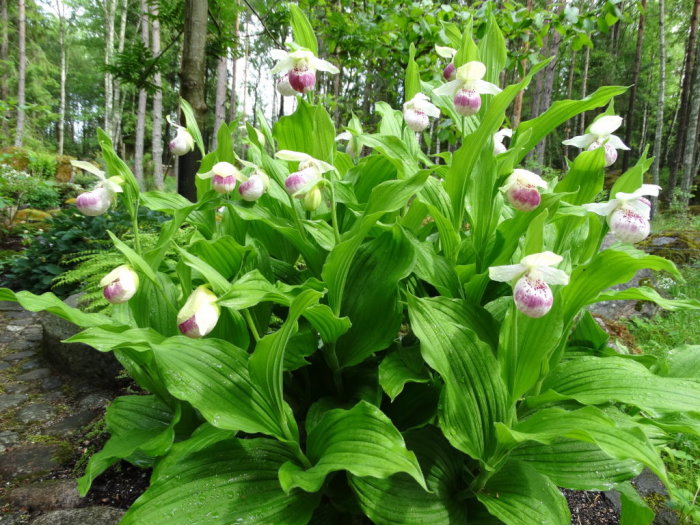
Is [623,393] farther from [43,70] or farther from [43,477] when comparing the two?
[43,70]

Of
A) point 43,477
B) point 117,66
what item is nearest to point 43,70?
point 117,66

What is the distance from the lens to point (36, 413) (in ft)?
7.45

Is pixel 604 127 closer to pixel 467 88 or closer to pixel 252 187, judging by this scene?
pixel 467 88

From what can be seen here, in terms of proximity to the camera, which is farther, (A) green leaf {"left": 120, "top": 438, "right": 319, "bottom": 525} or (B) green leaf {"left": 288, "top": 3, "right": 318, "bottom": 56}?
(B) green leaf {"left": 288, "top": 3, "right": 318, "bottom": 56}

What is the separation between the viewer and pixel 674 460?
1.86 m

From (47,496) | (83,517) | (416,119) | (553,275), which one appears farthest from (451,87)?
(47,496)

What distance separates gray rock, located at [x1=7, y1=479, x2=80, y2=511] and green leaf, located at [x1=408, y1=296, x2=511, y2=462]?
152cm

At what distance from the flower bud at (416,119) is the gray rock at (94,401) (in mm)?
2218

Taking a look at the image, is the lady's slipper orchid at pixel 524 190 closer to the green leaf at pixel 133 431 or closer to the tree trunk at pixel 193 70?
the green leaf at pixel 133 431

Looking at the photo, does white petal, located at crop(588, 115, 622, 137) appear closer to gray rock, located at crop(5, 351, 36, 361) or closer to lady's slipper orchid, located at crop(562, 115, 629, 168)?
lady's slipper orchid, located at crop(562, 115, 629, 168)

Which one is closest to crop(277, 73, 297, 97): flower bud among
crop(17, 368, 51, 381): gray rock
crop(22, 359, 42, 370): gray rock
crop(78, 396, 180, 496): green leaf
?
crop(78, 396, 180, 496): green leaf

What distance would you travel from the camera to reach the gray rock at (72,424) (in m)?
2.06

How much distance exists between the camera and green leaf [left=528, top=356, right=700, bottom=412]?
3.46 feet

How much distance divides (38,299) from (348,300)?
2.99 ft
